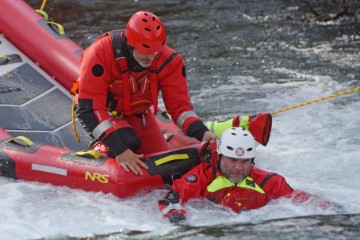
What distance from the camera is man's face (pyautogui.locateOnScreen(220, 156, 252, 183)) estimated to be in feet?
18.3

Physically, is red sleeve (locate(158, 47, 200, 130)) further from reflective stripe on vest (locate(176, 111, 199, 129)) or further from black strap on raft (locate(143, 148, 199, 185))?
black strap on raft (locate(143, 148, 199, 185))

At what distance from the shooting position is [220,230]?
17.2ft

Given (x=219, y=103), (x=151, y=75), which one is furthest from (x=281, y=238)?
(x=219, y=103)

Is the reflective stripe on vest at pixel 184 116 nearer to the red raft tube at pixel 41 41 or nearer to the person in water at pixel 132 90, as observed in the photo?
the person in water at pixel 132 90

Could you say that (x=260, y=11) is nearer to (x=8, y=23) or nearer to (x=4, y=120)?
(x=8, y=23)

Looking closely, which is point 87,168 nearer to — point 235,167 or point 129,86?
point 129,86

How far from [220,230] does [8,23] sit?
3.82 meters

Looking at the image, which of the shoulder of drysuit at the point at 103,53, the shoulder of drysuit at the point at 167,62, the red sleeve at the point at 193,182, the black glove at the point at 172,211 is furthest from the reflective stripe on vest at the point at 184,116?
the black glove at the point at 172,211

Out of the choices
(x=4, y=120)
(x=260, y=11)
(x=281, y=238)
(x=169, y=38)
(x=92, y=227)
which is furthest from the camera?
(x=260, y=11)

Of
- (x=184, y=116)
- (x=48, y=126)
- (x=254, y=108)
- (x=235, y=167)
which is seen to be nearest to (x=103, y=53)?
(x=184, y=116)

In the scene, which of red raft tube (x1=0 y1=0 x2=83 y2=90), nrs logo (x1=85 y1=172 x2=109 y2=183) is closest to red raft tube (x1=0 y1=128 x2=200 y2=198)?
nrs logo (x1=85 y1=172 x2=109 y2=183)

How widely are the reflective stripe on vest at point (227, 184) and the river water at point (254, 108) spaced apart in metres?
0.12

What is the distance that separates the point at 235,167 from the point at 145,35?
1.09m

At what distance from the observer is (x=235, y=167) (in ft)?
18.3
